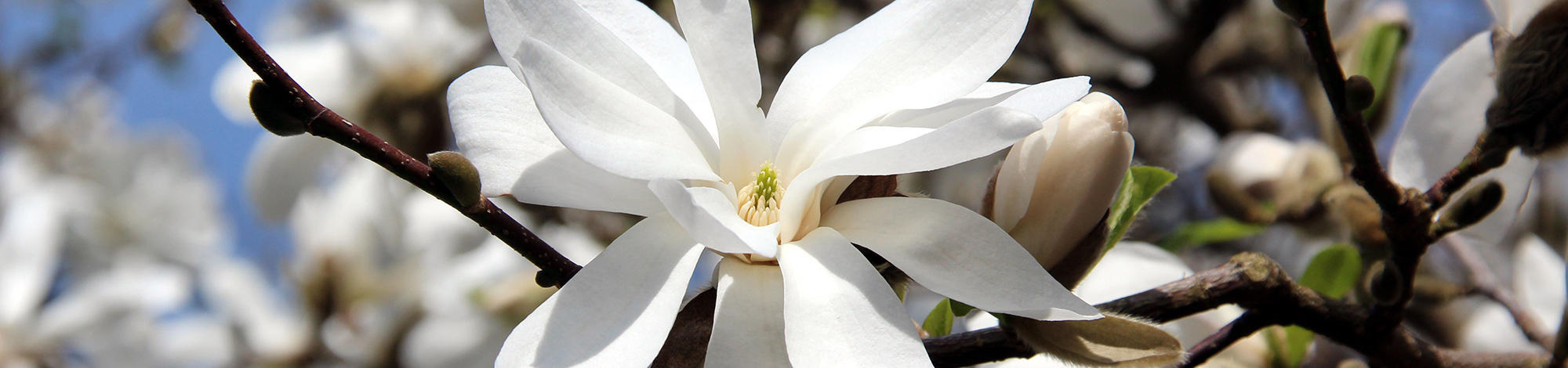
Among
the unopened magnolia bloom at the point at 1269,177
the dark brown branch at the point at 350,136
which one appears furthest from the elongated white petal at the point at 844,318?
the unopened magnolia bloom at the point at 1269,177

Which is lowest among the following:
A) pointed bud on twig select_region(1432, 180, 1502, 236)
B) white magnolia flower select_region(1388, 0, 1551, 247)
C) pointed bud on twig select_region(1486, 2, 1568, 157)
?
pointed bud on twig select_region(1432, 180, 1502, 236)

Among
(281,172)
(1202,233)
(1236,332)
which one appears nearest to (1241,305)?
(1236,332)

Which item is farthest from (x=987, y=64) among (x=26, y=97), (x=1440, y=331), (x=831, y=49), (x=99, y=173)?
(x=26, y=97)

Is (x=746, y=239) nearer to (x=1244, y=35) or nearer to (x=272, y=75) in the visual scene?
(x=272, y=75)

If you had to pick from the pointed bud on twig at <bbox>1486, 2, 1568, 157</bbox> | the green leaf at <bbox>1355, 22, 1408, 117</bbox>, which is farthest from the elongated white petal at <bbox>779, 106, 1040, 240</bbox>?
the green leaf at <bbox>1355, 22, 1408, 117</bbox>

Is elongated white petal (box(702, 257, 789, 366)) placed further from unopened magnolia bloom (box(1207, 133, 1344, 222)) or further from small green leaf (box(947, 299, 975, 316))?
unopened magnolia bloom (box(1207, 133, 1344, 222))

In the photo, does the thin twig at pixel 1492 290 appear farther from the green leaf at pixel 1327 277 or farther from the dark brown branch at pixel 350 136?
the dark brown branch at pixel 350 136

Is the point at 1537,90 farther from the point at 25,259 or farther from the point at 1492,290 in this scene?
the point at 25,259
